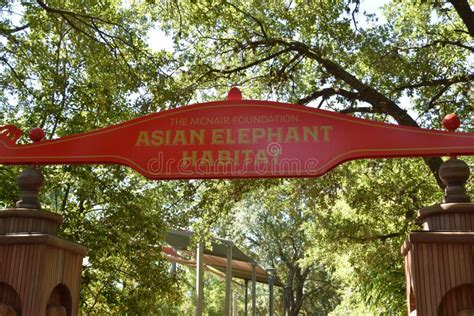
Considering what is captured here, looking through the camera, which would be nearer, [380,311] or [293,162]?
[293,162]

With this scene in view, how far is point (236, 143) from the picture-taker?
13.7 ft

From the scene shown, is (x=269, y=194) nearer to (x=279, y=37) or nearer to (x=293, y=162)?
(x=279, y=37)

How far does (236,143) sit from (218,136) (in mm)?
146

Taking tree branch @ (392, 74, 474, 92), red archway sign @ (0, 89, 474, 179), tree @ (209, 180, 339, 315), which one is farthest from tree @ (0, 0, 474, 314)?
tree @ (209, 180, 339, 315)

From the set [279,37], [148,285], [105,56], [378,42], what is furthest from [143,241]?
[378,42]

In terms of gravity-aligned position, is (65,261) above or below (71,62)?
below

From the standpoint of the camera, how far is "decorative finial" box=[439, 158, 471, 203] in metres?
3.64

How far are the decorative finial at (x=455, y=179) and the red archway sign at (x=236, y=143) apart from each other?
0.17 m

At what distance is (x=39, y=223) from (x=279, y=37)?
30.0 feet

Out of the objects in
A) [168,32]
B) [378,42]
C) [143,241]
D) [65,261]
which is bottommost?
[65,261]

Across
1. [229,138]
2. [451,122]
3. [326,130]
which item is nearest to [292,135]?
[326,130]

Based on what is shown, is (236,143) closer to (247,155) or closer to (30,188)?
(247,155)

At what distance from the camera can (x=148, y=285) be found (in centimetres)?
1197

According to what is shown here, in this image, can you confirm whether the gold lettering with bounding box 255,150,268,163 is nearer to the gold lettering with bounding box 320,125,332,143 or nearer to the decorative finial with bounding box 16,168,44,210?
the gold lettering with bounding box 320,125,332,143
